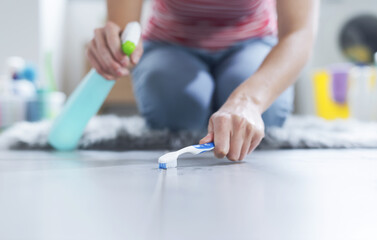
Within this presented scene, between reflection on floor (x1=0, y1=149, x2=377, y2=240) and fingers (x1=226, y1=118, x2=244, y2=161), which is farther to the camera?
fingers (x1=226, y1=118, x2=244, y2=161)

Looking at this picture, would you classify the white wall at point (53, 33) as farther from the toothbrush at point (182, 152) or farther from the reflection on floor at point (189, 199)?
the toothbrush at point (182, 152)

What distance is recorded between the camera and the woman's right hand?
0.66m

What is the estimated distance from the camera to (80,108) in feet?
2.46

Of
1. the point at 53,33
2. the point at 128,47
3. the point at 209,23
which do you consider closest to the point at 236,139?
the point at 128,47

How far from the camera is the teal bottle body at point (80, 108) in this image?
0.74 meters

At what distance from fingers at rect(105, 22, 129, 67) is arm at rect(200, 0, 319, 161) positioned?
8.1 inches

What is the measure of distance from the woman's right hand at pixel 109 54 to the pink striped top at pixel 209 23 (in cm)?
33

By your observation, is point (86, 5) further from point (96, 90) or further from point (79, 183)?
point (79, 183)

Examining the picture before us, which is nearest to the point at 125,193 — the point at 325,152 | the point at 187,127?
the point at 325,152

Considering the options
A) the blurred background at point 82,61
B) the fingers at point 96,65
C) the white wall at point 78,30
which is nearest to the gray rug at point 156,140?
the fingers at point 96,65

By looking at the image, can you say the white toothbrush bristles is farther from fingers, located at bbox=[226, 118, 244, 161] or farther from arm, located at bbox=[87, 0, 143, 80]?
arm, located at bbox=[87, 0, 143, 80]

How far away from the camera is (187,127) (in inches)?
39.6

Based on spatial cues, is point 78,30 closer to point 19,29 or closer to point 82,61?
point 82,61

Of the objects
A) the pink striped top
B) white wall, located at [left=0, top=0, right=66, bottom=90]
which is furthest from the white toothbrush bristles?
white wall, located at [left=0, top=0, right=66, bottom=90]
